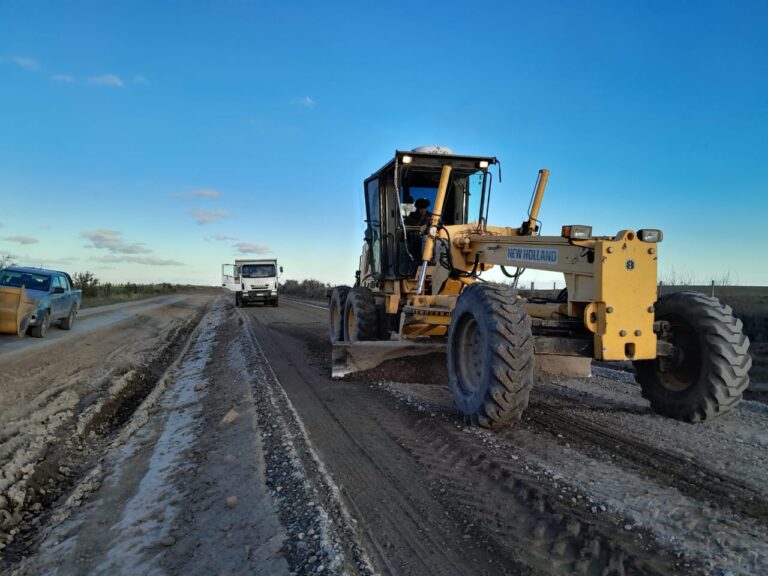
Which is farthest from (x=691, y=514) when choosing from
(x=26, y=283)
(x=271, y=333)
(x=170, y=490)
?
(x=26, y=283)

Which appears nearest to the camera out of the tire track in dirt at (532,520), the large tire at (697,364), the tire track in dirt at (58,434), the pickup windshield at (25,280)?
the tire track in dirt at (532,520)

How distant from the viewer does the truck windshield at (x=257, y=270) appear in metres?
30.5

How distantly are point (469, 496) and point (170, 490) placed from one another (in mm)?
2236

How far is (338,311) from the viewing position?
10.5 m

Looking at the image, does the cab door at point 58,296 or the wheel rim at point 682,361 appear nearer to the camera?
the wheel rim at point 682,361

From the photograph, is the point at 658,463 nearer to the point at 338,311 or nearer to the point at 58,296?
the point at 338,311

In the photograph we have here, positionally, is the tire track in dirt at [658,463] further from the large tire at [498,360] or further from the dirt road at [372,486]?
the large tire at [498,360]

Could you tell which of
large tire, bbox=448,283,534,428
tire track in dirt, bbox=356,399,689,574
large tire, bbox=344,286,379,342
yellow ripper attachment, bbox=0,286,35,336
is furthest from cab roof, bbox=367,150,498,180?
yellow ripper attachment, bbox=0,286,35,336

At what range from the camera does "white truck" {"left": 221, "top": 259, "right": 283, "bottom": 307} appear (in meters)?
30.3

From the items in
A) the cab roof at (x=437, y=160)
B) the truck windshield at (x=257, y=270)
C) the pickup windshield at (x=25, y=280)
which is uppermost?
the cab roof at (x=437, y=160)

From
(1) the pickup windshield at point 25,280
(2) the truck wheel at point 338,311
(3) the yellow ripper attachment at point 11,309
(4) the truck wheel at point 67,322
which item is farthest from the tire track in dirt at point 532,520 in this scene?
(4) the truck wheel at point 67,322

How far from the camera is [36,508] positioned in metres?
3.97

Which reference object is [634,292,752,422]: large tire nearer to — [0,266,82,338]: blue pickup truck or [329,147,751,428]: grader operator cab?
[329,147,751,428]: grader operator cab

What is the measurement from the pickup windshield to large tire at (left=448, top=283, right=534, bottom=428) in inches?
518
